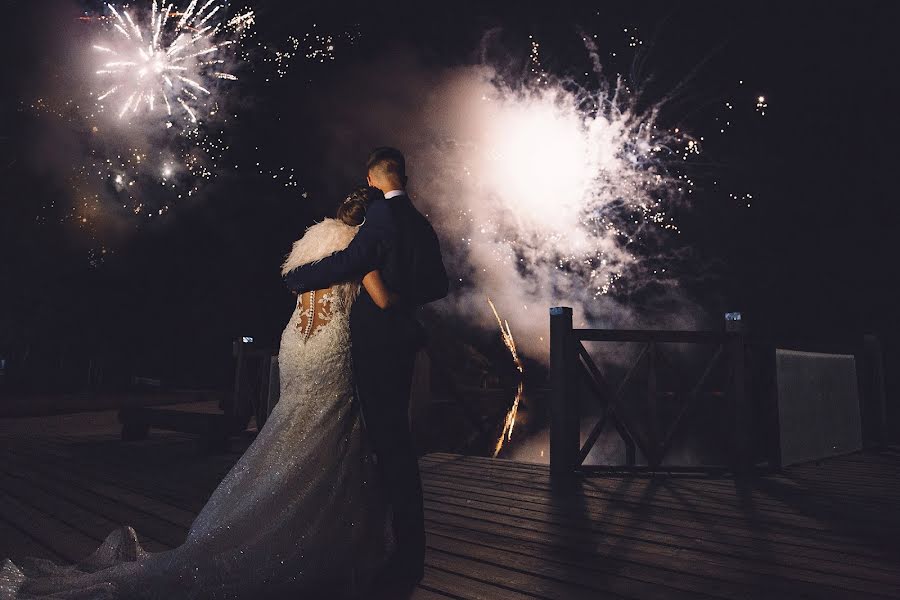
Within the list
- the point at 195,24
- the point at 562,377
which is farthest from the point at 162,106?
the point at 562,377

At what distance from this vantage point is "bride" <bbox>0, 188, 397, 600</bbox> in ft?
6.42

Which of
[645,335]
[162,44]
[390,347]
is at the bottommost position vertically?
[390,347]

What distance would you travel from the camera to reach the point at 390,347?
213cm

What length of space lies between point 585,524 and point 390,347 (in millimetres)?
1736

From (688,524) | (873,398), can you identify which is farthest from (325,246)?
(873,398)

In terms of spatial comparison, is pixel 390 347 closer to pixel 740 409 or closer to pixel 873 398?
pixel 740 409

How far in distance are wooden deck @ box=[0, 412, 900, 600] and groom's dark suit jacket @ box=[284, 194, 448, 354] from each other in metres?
0.96

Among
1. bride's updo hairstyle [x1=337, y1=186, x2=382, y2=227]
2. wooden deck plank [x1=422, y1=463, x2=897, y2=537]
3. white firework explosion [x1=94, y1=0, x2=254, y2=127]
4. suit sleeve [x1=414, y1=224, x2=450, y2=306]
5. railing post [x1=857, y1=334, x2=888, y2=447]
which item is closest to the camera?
suit sleeve [x1=414, y1=224, x2=450, y2=306]

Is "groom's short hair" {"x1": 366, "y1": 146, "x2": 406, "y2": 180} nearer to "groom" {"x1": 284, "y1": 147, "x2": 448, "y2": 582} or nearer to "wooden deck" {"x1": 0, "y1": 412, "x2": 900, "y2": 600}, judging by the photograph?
"groom" {"x1": 284, "y1": 147, "x2": 448, "y2": 582}

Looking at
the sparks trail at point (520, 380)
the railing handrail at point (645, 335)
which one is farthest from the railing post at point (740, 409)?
the sparks trail at point (520, 380)

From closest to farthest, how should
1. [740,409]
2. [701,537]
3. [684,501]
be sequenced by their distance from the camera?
[701,537] → [684,501] → [740,409]

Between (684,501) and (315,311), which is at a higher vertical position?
(315,311)

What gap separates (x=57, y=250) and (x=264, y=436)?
1937cm

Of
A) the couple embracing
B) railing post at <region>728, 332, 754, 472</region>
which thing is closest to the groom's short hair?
the couple embracing
